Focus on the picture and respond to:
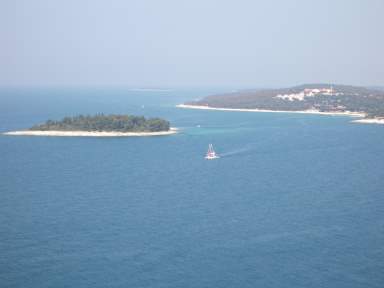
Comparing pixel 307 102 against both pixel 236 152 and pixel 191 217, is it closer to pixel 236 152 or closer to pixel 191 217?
pixel 236 152

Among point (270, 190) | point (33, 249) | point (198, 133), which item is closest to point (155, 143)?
point (198, 133)

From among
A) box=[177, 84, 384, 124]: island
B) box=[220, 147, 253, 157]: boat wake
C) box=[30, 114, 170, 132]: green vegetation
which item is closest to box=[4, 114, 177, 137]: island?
box=[30, 114, 170, 132]: green vegetation

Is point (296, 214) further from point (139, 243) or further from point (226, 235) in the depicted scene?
point (139, 243)

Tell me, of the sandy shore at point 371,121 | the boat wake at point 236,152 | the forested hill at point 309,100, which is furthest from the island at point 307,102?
the boat wake at point 236,152

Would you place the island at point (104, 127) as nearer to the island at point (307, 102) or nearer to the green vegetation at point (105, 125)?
the green vegetation at point (105, 125)

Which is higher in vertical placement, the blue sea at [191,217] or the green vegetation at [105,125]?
the green vegetation at [105,125]

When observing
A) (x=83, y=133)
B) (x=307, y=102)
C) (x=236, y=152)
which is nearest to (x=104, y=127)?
(x=83, y=133)
